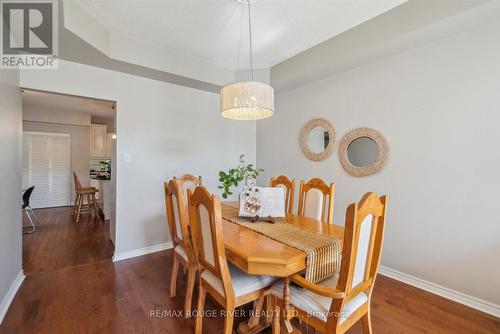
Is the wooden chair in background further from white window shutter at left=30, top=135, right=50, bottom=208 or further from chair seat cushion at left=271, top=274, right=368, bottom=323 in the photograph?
chair seat cushion at left=271, top=274, right=368, bottom=323

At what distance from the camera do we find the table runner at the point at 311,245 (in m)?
1.29

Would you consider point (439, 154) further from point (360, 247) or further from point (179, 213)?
point (179, 213)

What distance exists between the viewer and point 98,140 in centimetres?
609

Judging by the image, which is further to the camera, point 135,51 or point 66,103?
point 66,103

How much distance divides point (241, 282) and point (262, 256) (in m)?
0.33

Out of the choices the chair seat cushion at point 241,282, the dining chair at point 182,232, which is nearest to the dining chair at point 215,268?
the chair seat cushion at point 241,282

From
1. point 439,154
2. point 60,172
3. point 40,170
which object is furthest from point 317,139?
point 40,170

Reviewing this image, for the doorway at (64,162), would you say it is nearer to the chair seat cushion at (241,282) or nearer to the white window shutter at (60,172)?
the white window shutter at (60,172)

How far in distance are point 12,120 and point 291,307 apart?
276 cm

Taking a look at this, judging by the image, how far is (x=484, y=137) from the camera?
187 centimetres

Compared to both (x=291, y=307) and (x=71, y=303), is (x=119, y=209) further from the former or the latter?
(x=291, y=307)

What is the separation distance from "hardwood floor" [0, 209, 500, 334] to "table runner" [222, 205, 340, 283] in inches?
27.2

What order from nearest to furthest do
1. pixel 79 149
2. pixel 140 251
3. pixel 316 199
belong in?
pixel 316 199, pixel 140 251, pixel 79 149

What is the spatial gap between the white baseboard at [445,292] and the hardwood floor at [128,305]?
6 cm
